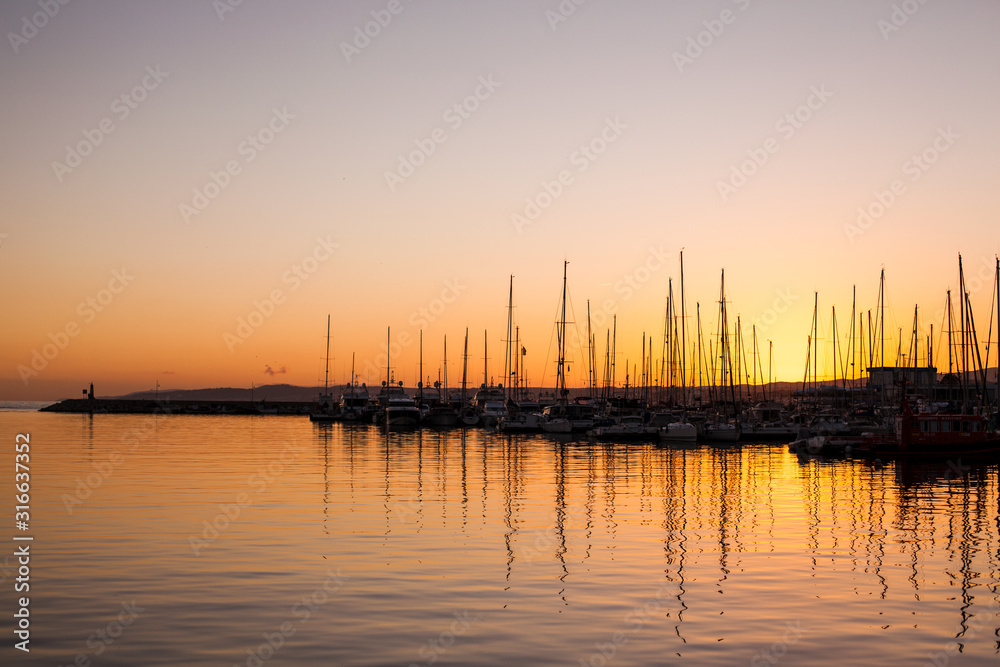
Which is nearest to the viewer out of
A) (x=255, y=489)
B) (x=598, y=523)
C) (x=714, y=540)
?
(x=714, y=540)

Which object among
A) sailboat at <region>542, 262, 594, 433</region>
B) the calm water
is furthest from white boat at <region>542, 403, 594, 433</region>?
the calm water

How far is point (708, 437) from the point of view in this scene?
81688 millimetres

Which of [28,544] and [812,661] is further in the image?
[28,544]

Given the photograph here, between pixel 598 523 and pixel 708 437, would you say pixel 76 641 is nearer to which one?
pixel 598 523

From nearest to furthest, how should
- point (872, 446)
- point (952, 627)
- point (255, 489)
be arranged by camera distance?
point (952, 627)
point (255, 489)
point (872, 446)

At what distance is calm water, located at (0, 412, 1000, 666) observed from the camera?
14719 mm

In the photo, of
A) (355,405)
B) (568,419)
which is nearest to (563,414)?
(568,419)

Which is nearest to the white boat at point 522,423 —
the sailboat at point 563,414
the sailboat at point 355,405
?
the sailboat at point 563,414

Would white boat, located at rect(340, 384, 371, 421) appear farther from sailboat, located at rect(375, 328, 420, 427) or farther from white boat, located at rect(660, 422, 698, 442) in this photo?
white boat, located at rect(660, 422, 698, 442)

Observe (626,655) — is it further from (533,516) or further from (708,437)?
(708,437)

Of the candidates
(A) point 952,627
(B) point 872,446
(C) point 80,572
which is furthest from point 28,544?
(B) point 872,446

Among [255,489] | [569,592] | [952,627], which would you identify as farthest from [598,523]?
[255,489]

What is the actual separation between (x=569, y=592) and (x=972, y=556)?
37.0ft

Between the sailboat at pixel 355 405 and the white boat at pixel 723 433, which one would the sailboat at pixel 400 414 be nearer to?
the sailboat at pixel 355 405
